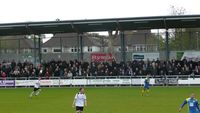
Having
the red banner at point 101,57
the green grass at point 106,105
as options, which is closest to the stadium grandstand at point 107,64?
the red banner at point 101,57

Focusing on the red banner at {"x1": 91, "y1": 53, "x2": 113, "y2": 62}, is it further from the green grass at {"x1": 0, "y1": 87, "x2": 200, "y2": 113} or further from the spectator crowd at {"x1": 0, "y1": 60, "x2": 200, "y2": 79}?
the green grass at {"x1": 0, "y1": 87, "x2": 200, "y2": 113}

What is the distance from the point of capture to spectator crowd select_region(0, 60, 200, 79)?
163 feet

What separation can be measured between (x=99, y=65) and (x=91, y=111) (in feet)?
76.4

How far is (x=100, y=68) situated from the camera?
51.3 meters

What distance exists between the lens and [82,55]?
56844 mm

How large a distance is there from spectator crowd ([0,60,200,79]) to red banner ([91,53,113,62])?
136 centimetres

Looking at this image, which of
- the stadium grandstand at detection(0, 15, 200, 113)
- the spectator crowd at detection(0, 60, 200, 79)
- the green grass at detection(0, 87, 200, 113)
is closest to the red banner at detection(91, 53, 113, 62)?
the stadium grandstand at detection(0, 15, 200, 113)

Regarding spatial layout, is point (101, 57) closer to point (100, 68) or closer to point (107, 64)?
point (107, 64)

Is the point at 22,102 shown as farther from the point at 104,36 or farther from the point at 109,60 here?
the point at 104,36

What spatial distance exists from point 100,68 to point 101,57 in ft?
17.0

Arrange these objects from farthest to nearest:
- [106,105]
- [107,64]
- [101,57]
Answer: [101,57] → [107,64] → [106,105]

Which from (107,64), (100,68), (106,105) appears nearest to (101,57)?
(107,64)

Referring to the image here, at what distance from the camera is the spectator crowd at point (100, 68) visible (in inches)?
1959

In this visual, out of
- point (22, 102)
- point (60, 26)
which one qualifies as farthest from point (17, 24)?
point (22, 102)
